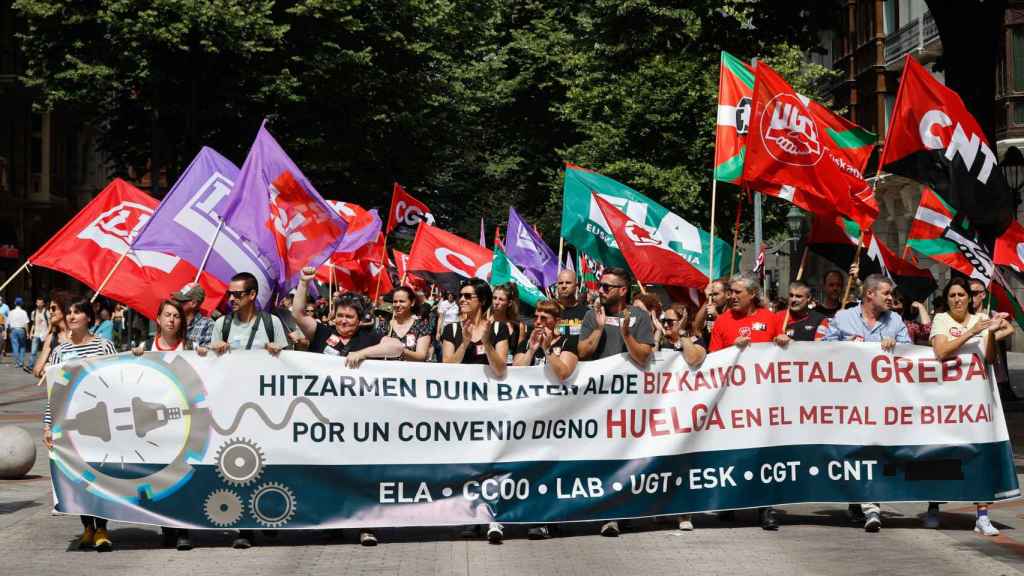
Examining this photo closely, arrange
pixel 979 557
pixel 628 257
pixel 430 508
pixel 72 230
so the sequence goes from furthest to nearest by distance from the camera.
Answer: pixel 628 257 → pixel 72 230 → pixel 430 508 → pixel 979 557

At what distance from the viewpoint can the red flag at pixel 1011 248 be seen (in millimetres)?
12578

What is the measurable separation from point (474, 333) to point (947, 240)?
399cm

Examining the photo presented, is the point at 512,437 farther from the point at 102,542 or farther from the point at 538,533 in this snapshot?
the point at 102,542

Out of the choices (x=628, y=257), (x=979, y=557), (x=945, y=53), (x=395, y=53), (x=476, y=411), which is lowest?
(x=979, y=557)

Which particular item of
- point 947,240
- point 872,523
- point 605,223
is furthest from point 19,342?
point 872,523

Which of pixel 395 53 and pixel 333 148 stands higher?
pixel 395 53

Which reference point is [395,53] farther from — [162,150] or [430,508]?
[430,508]

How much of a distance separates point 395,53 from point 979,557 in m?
28.4

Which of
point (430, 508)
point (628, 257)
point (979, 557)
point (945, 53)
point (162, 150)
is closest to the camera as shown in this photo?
point (979, 557)

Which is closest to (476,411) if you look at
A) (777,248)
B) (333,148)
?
(333,148)

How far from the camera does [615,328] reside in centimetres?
1007

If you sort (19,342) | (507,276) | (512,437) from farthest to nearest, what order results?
(19,342)
(507,276)
(512,437)

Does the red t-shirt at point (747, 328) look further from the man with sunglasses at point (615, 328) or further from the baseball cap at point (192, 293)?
the baseball cap at point (192, 293)

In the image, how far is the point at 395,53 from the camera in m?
35.9
